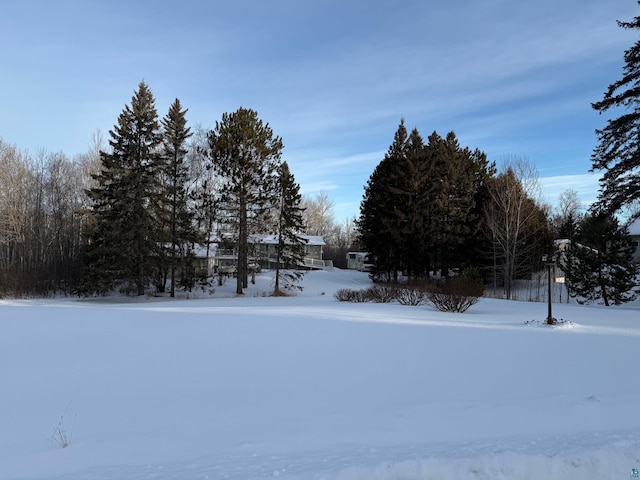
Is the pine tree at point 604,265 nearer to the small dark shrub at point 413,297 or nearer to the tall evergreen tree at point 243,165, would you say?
the small dark shrub at point 413,297

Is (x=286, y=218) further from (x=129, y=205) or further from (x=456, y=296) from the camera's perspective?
(x=456, y=296)

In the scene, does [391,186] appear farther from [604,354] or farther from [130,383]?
[130,383]

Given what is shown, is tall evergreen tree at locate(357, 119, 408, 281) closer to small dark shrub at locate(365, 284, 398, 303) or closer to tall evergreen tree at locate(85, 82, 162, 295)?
small dark shrub at locate(365, 284, 398, 303)

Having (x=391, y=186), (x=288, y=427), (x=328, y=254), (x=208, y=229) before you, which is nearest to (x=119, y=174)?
(x=208, y=229)

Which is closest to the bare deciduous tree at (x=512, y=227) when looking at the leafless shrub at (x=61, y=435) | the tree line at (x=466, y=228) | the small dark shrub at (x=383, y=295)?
the tree line at (x=466, y=228)

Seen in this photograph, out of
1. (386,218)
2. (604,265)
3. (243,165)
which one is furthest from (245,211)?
(604,265)

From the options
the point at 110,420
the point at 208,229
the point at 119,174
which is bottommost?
the point at 110,420

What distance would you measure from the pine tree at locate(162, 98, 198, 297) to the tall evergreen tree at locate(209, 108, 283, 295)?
227 cm

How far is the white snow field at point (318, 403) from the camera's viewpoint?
11.5 feet

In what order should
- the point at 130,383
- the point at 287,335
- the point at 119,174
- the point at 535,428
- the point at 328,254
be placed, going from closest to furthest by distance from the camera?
the point at 535,428, the point at 130,383, the point at 287,335, the point at 119,174, the point at 328,254

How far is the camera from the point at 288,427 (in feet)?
14.6

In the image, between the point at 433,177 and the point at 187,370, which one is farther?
the point at 433,177

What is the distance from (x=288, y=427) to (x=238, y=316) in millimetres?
8326

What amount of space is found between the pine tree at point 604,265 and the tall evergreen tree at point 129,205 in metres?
26.2
